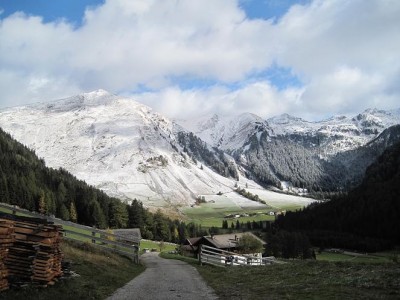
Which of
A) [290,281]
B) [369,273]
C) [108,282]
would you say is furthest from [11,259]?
[369,273]

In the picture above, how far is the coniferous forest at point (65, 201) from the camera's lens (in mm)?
143875

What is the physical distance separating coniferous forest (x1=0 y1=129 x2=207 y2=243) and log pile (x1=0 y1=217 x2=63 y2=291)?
12328 cm

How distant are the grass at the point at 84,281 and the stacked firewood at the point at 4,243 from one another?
1.52ft

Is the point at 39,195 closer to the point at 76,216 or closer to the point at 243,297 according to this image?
the point at 76,216

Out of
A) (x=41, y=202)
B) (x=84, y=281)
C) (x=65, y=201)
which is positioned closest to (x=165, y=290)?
(x=84, y=281)

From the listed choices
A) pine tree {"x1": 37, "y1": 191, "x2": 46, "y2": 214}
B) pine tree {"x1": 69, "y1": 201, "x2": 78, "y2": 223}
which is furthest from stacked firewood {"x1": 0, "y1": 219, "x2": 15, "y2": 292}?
pine tree {"x1": 69, "y1": 201, "x2": 78, "y2": 223}

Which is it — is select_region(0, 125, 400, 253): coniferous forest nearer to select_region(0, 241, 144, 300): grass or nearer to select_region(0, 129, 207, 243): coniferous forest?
select_region(0, 129, 207, 243): coniferous forest

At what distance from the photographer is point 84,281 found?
23109mm

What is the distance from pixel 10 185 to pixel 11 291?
454ft

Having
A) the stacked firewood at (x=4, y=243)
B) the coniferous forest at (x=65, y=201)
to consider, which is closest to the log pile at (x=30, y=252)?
the stacked firewood at (x=4, y=243)

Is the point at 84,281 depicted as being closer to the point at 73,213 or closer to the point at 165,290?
the point at 165,290

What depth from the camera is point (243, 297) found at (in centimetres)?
1983

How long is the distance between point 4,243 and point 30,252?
146cm

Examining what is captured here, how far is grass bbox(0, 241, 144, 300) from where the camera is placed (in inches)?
699
